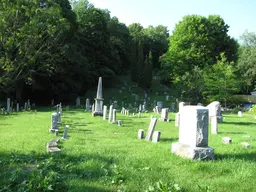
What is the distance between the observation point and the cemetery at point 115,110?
5.10 meters

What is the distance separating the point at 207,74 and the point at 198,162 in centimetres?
3277

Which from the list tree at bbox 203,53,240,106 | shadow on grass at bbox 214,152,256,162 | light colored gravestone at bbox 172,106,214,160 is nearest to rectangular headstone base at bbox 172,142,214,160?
light colored gravestone at bbox 172,106,214,160

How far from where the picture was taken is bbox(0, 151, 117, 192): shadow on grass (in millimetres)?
4745

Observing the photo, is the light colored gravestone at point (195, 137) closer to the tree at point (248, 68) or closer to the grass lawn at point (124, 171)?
the grass lawn at point (124, 171)

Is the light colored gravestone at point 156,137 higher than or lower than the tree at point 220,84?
lower

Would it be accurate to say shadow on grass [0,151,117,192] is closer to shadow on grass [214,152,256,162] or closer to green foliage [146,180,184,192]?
green foliage [146,180,184,192]

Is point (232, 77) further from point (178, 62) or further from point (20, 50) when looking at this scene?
point (20, 50)

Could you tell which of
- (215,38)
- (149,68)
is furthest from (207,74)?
(149,68)

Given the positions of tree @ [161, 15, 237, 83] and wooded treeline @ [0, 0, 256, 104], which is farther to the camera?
tree @ [161, 15, 237, 83]

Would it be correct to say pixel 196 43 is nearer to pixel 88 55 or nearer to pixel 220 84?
pixel 220 84

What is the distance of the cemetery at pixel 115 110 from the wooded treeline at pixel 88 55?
0.48 feet

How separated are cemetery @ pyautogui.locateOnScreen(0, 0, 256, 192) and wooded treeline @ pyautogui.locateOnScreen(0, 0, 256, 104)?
0.48 ft

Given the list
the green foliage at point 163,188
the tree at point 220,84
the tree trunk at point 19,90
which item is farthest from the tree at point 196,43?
the green foliage at point 163,188

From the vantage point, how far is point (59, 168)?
5.39m
